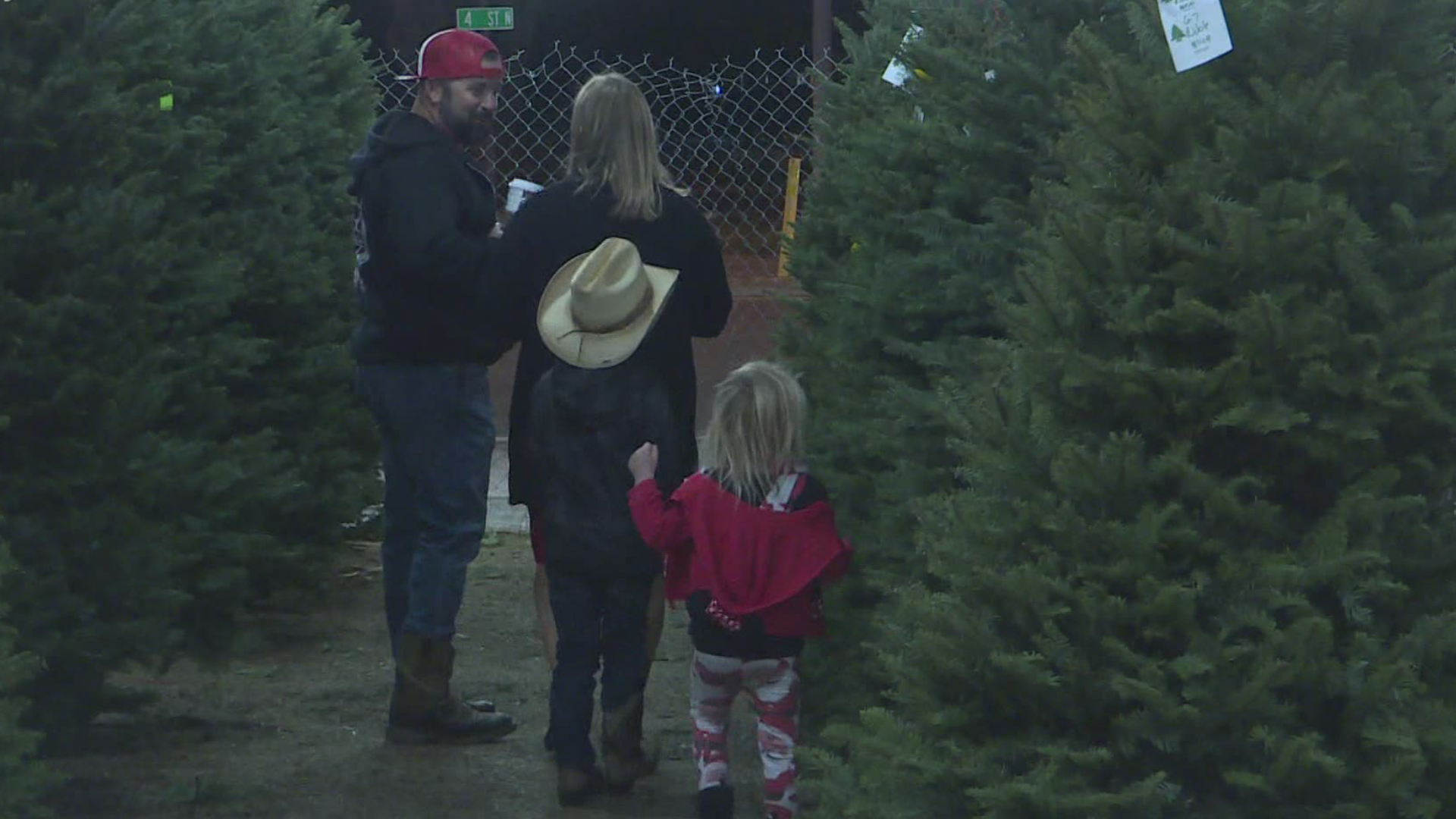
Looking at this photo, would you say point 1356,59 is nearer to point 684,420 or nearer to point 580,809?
point 684,420

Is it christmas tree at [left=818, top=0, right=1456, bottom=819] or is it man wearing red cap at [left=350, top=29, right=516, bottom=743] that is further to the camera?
man wearing red cap at [left=350, top=29, right=516, bottom=743]

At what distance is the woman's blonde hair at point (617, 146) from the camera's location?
475cm

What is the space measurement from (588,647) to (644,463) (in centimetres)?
51

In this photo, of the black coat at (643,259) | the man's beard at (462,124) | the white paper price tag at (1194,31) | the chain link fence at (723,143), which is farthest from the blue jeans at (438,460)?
the chain link fence at (723,143)

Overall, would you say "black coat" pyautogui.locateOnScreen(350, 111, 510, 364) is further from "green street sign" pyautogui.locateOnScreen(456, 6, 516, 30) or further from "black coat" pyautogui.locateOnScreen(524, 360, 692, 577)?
"green street sign" pyautogui.locateOnScreen(456, 6, 516, 30)

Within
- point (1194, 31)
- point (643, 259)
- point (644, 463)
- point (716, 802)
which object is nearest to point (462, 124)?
point (643, 259)

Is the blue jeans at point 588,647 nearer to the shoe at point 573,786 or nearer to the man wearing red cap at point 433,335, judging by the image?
the shoe at point 573,786

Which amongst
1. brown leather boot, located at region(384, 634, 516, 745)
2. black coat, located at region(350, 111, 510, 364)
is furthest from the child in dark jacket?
brown leather boot, located at region(384, 634, 516, 745)

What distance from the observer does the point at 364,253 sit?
5.23 meters

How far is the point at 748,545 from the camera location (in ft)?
14.3

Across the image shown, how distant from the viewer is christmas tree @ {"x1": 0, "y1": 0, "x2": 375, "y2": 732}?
174 inches

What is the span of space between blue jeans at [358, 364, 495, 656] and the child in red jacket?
0.86 m

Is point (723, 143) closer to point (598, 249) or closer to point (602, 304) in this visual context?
point (598, 249)

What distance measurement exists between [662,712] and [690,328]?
1.38m
